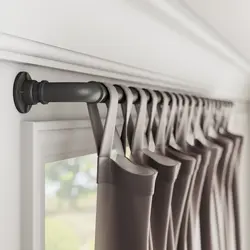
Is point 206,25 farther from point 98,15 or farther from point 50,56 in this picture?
point 50,56

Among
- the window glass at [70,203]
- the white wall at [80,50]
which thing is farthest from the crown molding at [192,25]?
the window glass at [70,203]

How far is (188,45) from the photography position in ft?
4.25

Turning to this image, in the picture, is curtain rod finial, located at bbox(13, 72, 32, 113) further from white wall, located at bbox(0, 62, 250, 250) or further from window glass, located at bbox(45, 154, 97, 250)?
window glass, located at bbox(45, 154, 97, 250)

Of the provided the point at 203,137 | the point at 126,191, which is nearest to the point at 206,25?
the point at 203,137

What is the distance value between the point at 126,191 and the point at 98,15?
1.05ft

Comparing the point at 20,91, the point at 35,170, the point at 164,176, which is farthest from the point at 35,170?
the point at 164,176

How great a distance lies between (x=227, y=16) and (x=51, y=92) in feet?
2.15

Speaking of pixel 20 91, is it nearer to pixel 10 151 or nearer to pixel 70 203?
pixel 10 151

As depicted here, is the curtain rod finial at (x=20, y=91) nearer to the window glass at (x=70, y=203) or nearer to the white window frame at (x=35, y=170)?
the white window frame at (x=35, y=170)

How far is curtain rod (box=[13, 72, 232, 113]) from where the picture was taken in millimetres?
590

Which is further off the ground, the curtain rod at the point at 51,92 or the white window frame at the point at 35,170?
the curtain rod at the point at 51,92

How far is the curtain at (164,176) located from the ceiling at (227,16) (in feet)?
0.61

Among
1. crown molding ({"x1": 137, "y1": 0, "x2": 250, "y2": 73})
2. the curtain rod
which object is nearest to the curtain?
the curtain rod

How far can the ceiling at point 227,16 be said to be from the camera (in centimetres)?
100
